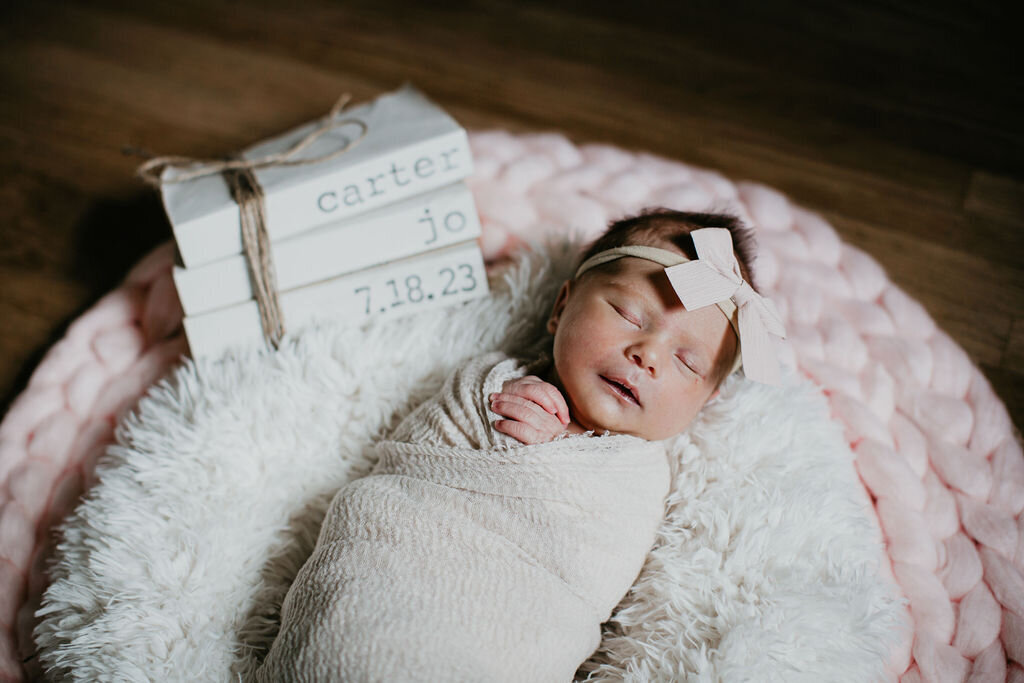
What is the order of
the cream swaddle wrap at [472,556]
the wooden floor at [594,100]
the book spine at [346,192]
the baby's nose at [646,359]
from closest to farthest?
the cream swaddle wrap at [472,556] → the baby's nose at [646,359] → the book spine at [346,192] → the wooden floor at [594,100]

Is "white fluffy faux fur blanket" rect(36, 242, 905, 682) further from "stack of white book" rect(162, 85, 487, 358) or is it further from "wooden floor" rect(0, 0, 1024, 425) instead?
"wooden floor" rect(0, 0, 1024, 425)

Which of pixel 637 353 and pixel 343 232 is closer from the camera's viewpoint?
pixel 637 353

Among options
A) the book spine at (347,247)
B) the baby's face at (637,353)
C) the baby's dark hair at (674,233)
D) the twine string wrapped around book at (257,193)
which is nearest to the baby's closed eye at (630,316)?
the baby's face at (637,353)

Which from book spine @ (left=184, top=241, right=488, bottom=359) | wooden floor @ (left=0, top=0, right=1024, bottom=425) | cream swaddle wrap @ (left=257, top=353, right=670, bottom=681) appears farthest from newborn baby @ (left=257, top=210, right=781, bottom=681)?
wooden floor @ (left=0, top=0, right=1024, bottom=425)

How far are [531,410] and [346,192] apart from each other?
0.38 metres

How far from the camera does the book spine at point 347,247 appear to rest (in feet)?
3.27

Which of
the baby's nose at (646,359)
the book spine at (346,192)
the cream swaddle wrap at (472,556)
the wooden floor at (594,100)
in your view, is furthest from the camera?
the wooden floor at (594,100)

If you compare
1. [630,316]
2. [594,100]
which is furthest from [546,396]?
[594,100]

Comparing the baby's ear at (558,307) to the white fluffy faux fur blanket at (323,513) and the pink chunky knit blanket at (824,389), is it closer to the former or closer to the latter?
the white fluffy faux fur blanket at (323,513)

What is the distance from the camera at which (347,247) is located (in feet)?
3.34

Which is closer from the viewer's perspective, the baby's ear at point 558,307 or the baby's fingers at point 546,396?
the baby's fingers at point 546,396

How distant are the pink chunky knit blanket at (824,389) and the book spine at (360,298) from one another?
0.41ft

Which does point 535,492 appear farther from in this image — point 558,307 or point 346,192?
point 346,192

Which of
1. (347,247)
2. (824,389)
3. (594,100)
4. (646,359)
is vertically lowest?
(824,389)
